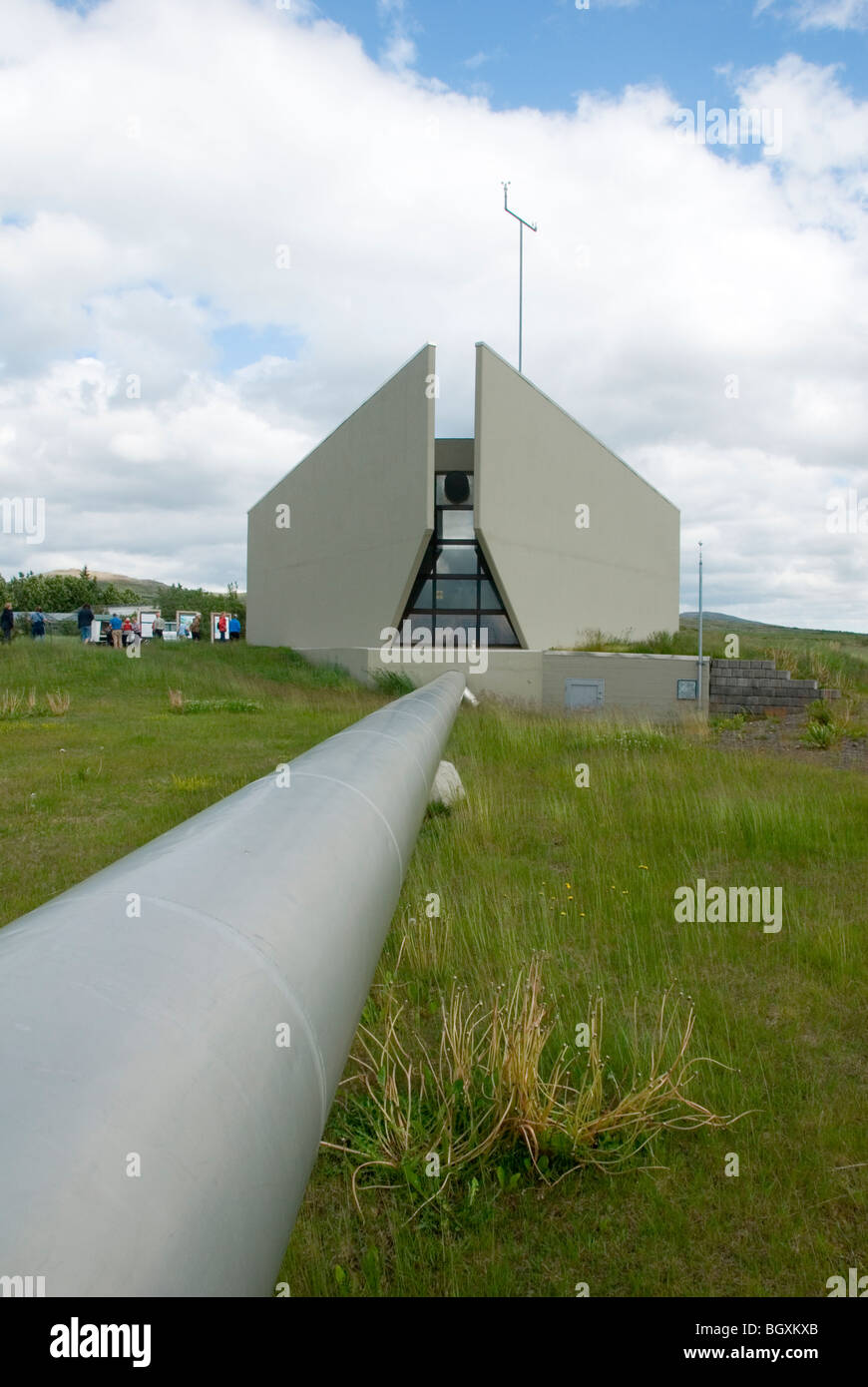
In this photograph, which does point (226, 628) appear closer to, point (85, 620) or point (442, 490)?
point (85, 620)

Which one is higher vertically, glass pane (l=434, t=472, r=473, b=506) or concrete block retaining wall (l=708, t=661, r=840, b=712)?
glass pane (l=434, t=472, r=473, b=506)

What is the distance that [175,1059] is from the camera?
139cm

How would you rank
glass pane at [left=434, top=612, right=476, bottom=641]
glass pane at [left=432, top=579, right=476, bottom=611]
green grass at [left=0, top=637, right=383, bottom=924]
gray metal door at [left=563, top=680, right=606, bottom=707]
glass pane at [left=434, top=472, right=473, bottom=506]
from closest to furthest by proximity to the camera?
green grass at [left=0, top=637, right=383, bottom=924] < gray metal door at [left=563, top=680, right=606, bottom=707] < glass pane at [left=434, top=612, right=476, bottom=641] < glass pane at [left=432, top=579, right=476, bottom=611] < glass pane at [left=434, top=472, right=473, bottom=506]

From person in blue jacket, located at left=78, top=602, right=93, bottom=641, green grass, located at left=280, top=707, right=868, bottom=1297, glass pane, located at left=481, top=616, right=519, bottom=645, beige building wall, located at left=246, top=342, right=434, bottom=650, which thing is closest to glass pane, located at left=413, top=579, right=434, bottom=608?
beige building wall, located at left=246, top=342, right=434, bottom=650

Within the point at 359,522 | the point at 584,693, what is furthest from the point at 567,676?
the point at 359,522

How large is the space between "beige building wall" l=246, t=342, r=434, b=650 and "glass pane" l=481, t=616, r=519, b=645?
2.38 meters

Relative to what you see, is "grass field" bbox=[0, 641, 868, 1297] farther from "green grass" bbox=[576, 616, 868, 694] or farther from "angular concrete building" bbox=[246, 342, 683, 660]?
"angular concrete building" bbox=[246, 342, 683, 660]

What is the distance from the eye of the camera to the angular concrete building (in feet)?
63.9

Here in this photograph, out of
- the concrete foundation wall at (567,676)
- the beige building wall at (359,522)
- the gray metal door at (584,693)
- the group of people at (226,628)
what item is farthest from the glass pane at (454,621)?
the group of people at (226,628)

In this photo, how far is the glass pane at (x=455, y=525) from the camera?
2184 centimetres

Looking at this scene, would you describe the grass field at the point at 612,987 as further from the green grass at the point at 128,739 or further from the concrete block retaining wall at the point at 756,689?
the concrete block retaining wall at the point at 756,689

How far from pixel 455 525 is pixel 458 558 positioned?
90 centimetres

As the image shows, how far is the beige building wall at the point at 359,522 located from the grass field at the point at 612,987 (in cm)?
1081
